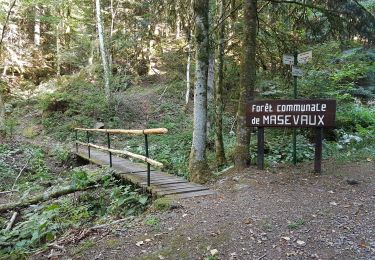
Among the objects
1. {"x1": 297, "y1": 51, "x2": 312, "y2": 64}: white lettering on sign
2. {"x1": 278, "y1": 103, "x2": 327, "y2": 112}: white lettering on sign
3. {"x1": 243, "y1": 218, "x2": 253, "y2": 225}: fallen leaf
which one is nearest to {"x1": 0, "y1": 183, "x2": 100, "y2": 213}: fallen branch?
{"x1": 243, "y1": 218, "x2": 253, "y2": 225}: fallen leaf

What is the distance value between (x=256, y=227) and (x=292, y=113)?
2.90 metres

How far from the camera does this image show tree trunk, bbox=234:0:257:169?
689 cm

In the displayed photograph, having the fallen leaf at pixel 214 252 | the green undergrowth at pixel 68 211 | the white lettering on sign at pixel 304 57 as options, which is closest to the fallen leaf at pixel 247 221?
the fallen leaf at pixel 214 252

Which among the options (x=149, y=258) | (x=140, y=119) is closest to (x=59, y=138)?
(x=140, y=119)

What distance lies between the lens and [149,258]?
3625 mm

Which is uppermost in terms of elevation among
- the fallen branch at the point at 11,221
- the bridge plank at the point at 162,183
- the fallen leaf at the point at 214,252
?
the fallen leaf at the point at 214,252

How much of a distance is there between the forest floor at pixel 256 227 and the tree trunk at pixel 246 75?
3.92ft

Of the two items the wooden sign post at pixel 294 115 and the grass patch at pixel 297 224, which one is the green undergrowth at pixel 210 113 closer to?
the wooden sign post at pixel 294 115

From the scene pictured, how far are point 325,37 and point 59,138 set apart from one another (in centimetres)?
1247

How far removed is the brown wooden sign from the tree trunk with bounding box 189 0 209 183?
0.98 meters

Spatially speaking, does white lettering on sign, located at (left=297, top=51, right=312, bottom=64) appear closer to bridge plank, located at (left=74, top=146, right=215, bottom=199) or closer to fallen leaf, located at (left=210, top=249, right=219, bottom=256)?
bridge plank, located at (left=74, top=146, right=215, bottom=199)

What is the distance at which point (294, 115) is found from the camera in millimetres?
6309

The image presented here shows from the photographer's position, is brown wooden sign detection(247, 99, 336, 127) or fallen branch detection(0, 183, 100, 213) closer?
brown wooden sign detection(247, 99, 336, 127)

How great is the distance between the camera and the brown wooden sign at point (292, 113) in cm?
599
